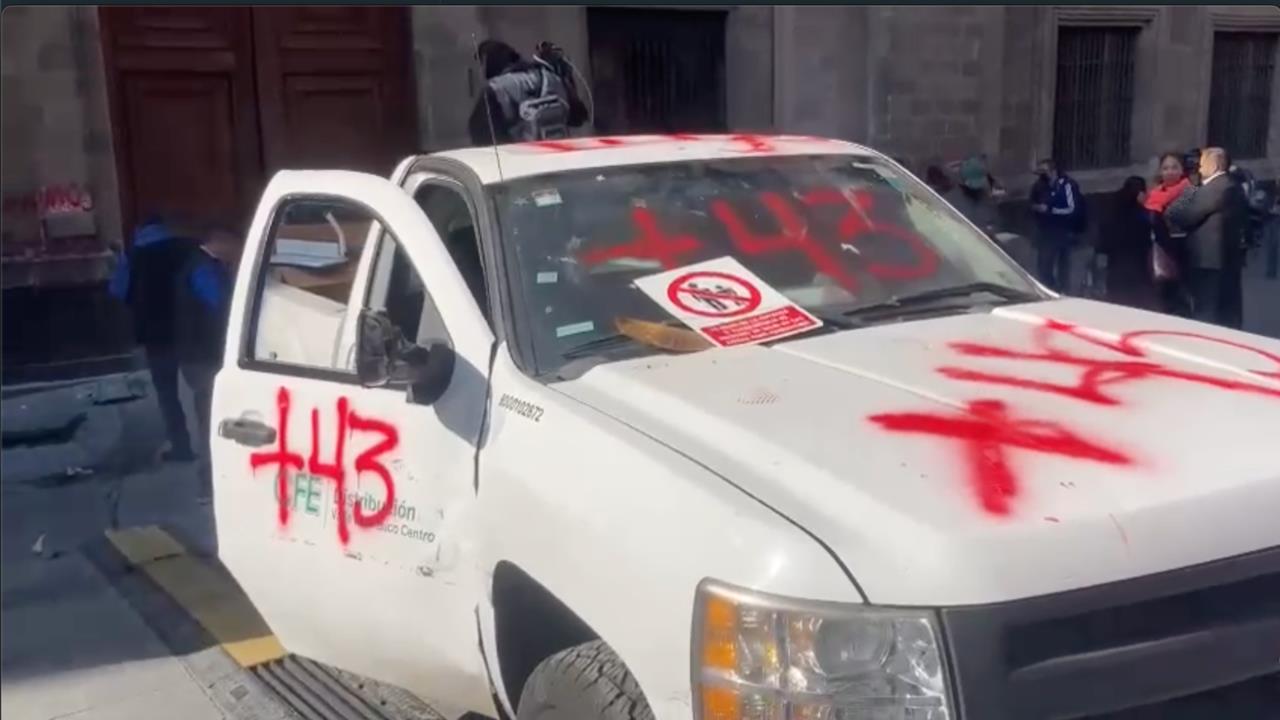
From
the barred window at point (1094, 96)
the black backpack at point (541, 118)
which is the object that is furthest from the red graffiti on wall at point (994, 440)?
the barred window at point (1094, 96)

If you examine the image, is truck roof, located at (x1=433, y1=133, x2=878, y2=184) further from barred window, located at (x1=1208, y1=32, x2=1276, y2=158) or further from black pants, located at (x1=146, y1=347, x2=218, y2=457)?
barred window, located at (x1=1208, y1=32, x2=1276, y2=158)

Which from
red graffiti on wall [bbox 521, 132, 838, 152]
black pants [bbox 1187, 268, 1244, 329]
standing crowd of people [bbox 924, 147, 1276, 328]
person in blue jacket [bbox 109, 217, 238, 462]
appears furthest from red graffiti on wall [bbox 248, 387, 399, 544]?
black pants [bbox 1187, 268, 1244, 329]

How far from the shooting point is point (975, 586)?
2.09 meters

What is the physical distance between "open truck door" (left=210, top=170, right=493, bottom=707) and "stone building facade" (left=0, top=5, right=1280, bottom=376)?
6.59 metres

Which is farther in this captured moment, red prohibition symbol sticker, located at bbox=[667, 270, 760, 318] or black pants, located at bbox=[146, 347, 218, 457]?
black pants, located at bbox=[146, 347, 218, 457]

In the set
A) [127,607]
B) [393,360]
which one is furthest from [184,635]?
[393,360]

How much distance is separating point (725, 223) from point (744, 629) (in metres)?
1.57

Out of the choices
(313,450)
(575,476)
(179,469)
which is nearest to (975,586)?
(575,476)

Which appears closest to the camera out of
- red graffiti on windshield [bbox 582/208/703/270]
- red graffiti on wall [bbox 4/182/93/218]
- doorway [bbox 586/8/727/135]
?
red graffiti on windshield [bbox 582/208/703/270]

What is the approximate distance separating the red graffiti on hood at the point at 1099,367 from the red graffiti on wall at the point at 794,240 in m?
0.46

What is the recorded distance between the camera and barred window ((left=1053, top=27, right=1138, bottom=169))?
16.9 m

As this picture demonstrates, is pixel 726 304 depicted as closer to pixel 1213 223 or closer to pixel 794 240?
pixel 794 240

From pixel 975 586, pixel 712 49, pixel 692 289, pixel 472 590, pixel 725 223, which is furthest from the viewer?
pixel 712 49

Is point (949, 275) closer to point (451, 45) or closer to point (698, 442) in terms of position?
point (698, 442)
